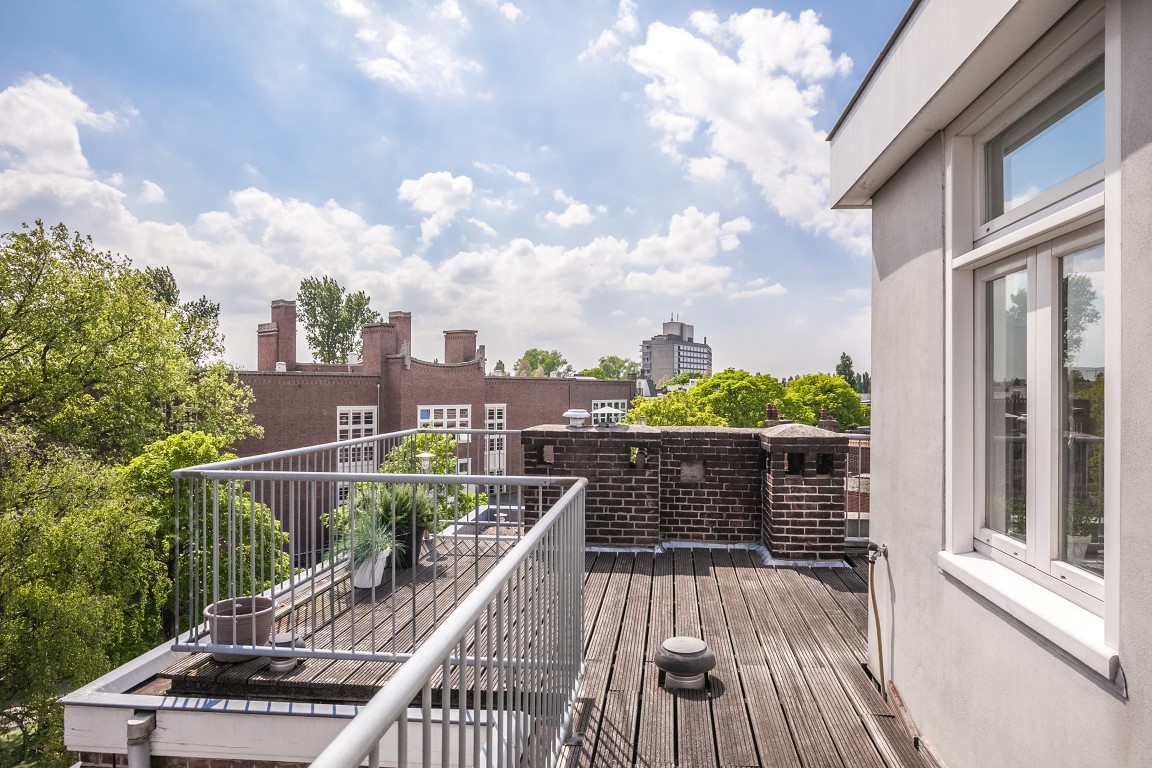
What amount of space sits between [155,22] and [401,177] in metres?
18.1

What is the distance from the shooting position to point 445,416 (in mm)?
33406

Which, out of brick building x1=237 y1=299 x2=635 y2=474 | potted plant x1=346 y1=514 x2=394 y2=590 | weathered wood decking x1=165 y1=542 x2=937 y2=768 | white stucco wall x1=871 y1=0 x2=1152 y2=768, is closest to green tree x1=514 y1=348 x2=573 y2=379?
brick building x1=237 y1=299 x2=635 y2=474

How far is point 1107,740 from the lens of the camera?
5.04 ft

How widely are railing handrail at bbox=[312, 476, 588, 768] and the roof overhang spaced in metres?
2.12

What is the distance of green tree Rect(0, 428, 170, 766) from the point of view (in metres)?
12.4

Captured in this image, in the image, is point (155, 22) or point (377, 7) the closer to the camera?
point (377, 7)

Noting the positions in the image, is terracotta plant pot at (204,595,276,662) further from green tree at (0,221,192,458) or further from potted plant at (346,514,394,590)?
green tree at (0,221,192,458)

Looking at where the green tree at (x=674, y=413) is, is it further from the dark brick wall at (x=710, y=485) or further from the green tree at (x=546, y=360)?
the green tree at (x=546, y=360)

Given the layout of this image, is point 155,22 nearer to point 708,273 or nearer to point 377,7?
point 377,7

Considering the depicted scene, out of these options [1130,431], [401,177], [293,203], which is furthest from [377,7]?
[293,203]

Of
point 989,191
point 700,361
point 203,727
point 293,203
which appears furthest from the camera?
point 700,361

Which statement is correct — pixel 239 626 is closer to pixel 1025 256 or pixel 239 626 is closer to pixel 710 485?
pixel 710 485

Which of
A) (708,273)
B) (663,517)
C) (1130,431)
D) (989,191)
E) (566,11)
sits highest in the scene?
(708,273)

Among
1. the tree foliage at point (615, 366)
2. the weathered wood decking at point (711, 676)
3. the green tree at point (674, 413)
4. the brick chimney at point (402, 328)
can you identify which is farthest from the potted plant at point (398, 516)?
the tree foliage at point (615, 366)
